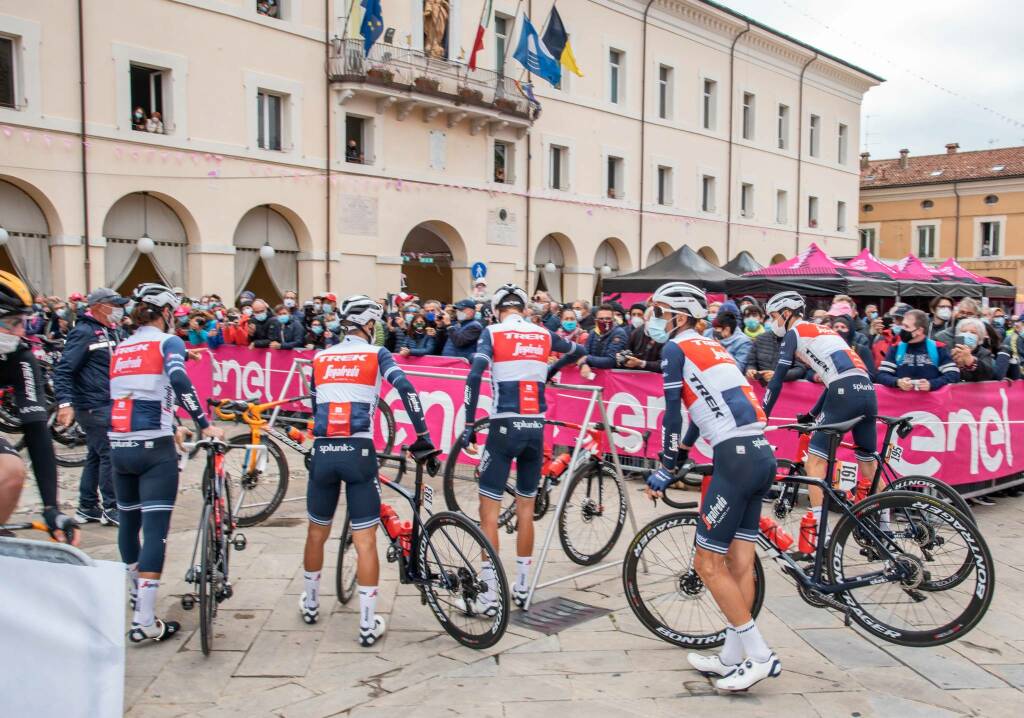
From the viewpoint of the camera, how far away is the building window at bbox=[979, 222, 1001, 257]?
50.9m

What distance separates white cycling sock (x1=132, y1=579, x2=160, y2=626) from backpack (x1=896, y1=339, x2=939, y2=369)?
22.5 feet

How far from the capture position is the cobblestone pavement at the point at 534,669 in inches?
180

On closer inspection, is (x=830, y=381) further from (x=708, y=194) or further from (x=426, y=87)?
(x=708, y=194)

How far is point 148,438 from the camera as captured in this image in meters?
5.41

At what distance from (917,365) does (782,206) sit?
33.6 meters

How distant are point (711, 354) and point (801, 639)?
193cm

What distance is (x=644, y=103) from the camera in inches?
1284

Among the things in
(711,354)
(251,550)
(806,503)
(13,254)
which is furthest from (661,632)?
(13,254)

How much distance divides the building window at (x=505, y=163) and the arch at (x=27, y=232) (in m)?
13.4

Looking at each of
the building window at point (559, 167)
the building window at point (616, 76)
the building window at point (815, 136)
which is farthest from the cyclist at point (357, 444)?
the building window at point (815, 136)

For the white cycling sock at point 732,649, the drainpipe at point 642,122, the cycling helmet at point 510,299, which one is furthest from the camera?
the drainpipe at point 642,122

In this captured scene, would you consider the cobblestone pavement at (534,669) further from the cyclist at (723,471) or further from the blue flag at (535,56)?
the blue flag at (535,56)

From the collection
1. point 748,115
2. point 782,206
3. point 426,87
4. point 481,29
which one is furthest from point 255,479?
point 782,206

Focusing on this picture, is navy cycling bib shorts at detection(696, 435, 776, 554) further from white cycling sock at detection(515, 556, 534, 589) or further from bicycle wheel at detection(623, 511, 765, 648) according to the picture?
white cycling sock at detection(515, 556, 534, 589)
